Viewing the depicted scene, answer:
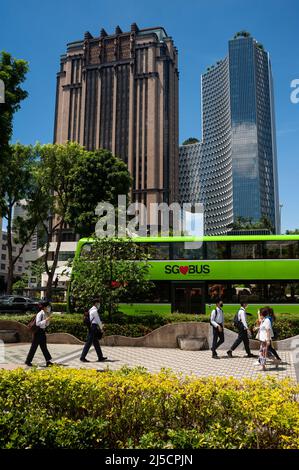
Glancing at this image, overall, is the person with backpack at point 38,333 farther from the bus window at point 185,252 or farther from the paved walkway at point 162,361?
the bus window at point 185,252

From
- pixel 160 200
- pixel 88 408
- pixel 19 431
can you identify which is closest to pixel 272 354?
pixel 88 408

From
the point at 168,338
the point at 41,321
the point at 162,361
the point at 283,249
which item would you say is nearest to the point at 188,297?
the point at 168,338

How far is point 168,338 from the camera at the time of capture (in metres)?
13.4

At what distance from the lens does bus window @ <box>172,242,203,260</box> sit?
17.0 meters

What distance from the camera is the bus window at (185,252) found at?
1697 cm

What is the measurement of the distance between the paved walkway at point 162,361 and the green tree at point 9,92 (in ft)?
25.2

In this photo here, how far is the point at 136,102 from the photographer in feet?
273

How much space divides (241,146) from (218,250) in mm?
113666

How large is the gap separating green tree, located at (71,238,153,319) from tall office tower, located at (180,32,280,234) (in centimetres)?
11185

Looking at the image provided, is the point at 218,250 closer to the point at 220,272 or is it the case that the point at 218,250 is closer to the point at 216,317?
the point at 220,272

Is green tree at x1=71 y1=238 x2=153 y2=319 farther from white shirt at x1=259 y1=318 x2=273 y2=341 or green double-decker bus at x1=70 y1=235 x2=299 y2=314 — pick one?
white shirt at x1=259 y1=318 x2=273 y2=341

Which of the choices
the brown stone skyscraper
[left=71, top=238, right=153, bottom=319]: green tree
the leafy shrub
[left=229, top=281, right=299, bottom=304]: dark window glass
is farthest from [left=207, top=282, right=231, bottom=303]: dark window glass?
the brown stone skyscraper

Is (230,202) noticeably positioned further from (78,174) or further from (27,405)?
(27,405)
